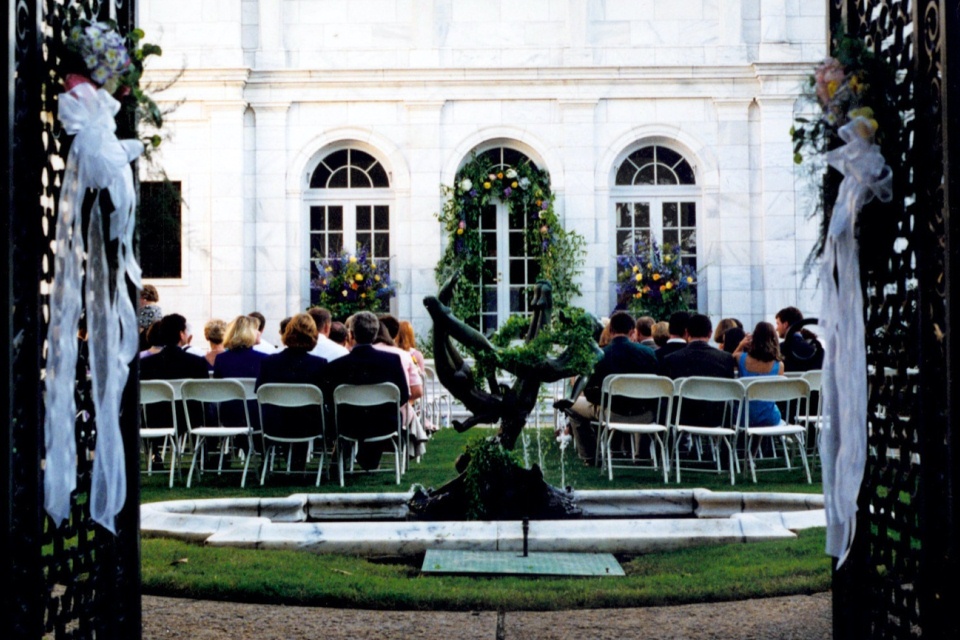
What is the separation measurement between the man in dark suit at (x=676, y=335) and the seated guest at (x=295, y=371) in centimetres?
326

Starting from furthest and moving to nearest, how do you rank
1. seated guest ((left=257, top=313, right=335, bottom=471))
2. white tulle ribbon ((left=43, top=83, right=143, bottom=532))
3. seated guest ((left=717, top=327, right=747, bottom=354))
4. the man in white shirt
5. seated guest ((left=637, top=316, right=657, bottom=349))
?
seated guest ((left=637, top=316, right=657, bottom=349)) → seated guest ((left=717, top=327, right=747, bottom=354)) → the man in white shirt → seated guest ((left=257, top=313, right=335, bottom=471)) → white tulle ribbon ((left=43, top=83, right=143, bottom=532))

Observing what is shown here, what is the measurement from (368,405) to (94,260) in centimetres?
573

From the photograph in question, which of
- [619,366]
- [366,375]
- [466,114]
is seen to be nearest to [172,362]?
[366,375]

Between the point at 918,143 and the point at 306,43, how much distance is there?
1598 cm

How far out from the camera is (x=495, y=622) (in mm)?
5223

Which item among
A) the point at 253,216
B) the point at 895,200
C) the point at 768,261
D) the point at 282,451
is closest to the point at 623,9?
the point at 768,261

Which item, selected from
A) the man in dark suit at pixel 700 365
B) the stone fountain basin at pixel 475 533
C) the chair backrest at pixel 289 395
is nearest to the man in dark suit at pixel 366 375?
the chair backrest at pixel 289 395

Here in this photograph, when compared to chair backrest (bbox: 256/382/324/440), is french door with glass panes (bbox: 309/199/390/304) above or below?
above

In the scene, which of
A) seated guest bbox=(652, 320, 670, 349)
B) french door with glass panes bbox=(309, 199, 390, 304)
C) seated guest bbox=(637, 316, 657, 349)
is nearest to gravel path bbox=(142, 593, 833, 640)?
seated guest bbox=(637, 316, 657, 349)

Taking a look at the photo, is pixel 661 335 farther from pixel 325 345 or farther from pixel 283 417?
pixel 283 417

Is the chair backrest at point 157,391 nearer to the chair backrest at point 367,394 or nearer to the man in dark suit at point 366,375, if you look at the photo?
the man in dark suit at point 366,375

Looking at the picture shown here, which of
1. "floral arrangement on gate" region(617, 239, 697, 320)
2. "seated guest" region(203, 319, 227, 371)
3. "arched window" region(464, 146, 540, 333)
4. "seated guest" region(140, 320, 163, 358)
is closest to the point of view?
"seated guest" region(140, 320, 163, 358)

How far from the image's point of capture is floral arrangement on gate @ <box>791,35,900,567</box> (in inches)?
163

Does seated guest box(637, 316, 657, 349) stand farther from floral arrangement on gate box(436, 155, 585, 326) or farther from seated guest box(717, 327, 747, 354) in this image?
floral arrangement on gate box(436, 155, 585, 326)
